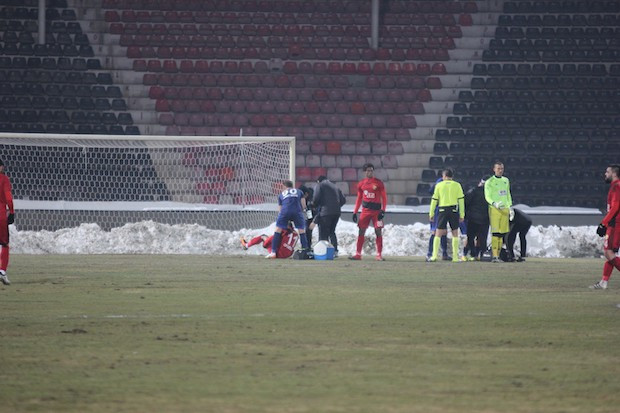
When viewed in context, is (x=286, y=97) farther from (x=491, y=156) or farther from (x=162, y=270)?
(x=162, y=270)

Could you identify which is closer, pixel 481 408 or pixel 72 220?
pixel 481 408

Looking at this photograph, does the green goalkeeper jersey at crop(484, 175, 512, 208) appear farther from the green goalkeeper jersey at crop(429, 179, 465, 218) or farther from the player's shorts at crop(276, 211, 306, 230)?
the player's shorts at crop(276, 211, 306, 230)

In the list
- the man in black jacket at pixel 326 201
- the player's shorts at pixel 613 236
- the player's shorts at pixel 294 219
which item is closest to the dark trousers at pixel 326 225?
the man in black jacket at pixel 326 201

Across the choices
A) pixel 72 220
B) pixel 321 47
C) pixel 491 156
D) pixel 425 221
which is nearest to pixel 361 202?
pixel 425 221

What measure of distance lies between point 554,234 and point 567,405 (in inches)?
785

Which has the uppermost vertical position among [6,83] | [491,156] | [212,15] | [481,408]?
[212,15]

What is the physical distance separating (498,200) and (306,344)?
1272 cm

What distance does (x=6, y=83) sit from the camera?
107ft

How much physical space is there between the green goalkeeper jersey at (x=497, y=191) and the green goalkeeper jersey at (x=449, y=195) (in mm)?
529

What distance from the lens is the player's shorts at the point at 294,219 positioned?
20703 mm

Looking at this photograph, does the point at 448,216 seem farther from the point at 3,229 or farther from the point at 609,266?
the point at 3,229

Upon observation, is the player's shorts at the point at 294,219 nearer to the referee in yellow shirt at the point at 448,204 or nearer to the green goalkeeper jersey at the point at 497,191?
the referee in yellow shirt at the point at 448,204

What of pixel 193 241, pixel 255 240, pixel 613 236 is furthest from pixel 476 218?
pixel 613 236

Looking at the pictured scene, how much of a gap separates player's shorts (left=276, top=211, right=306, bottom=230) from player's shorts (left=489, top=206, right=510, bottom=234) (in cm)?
375
